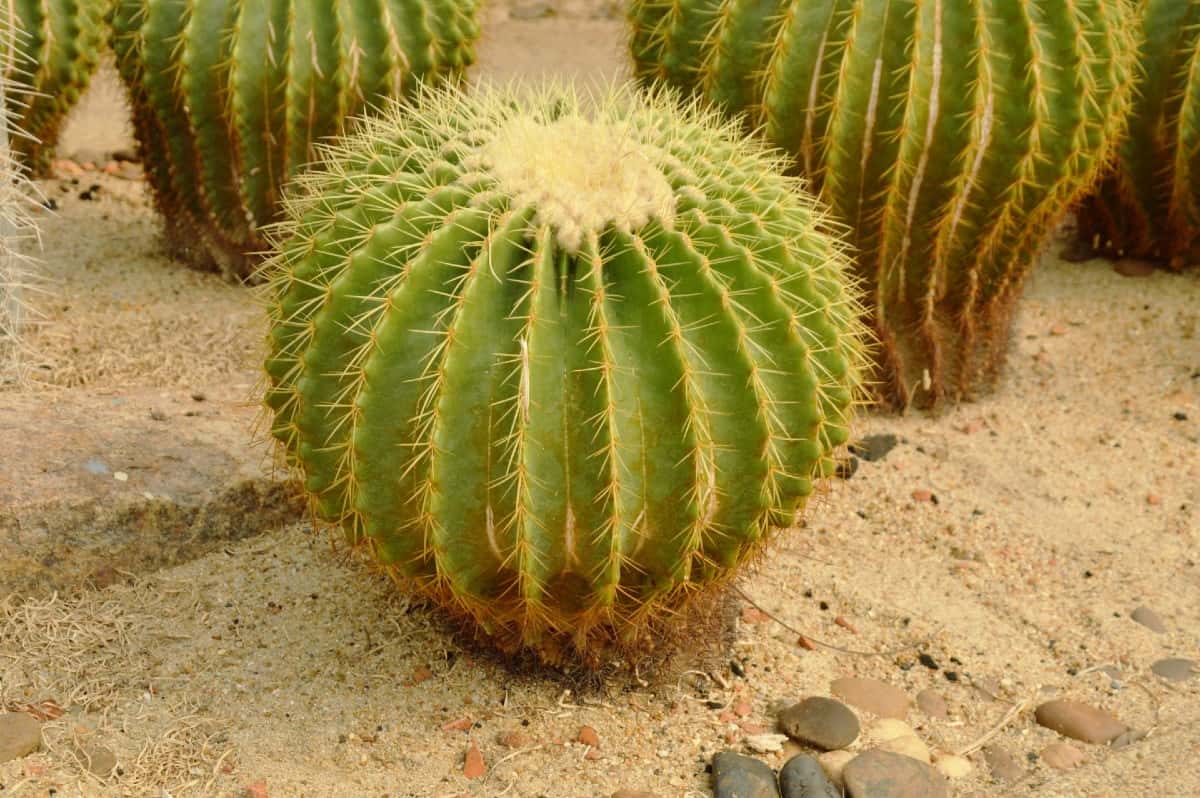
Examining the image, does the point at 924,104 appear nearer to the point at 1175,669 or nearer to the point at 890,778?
the point at 1175,669

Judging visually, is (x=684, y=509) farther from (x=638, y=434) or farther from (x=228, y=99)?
(x=228, y=99)

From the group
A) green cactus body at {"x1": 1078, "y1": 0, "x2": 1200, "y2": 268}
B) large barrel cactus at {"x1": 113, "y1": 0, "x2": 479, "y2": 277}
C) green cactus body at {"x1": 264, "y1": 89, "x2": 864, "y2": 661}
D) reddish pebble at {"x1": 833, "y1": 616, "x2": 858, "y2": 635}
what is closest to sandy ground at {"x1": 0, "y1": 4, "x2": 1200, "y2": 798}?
reddish pebble at {"x1": 833, "y1": 616, "x2": 858, "y2": 635}

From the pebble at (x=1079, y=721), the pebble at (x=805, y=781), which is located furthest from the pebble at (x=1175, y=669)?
the pebble at (x=805, y=781)

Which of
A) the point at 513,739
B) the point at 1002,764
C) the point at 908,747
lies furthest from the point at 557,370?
the point at 1002,764

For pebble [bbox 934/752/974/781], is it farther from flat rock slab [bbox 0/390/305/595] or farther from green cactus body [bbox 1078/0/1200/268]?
green cactus body [bbox 1078/0/1200/268]

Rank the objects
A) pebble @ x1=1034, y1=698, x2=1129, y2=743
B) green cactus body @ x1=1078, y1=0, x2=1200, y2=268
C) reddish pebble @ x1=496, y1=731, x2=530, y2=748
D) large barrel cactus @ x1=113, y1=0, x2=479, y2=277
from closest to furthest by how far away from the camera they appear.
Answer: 1. reddish pebble @ x1=496, y1=731, x2=530, y2=748
2. pebble @ x1=1034, y1=698, x2=1129, y2=743
3. large barrel cactus @ x1=113, y1=0, x2=479, y2=277
4. green cactus body @ x1=1078, y1=0, x2=1200, y2=268

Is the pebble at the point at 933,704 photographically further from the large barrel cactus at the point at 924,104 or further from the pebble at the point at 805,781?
the large barrel cactus at the point at 924,104
